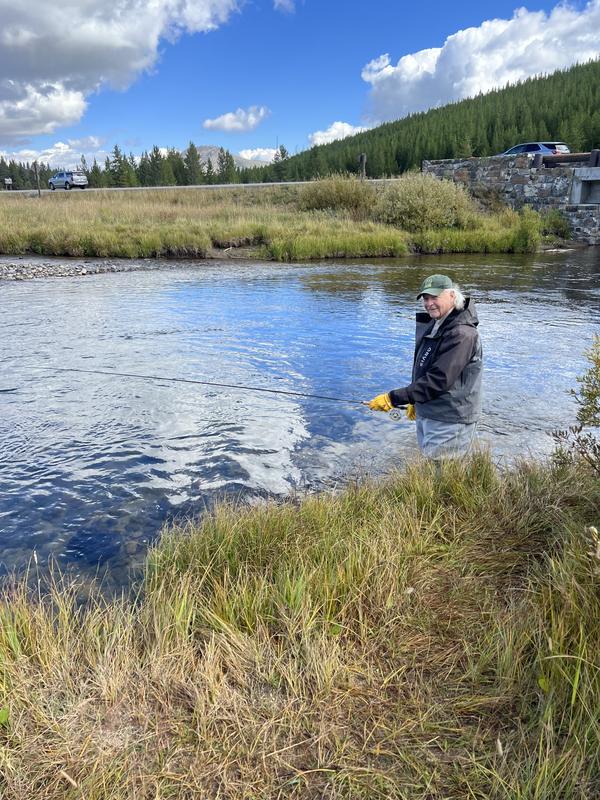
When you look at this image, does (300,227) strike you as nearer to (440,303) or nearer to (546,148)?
(440,303)

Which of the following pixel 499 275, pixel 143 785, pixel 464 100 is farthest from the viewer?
pixel 464 100

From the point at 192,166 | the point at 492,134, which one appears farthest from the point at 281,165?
the point at 492,134

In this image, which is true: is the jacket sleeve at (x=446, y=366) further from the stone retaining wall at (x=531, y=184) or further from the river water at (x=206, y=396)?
the stone retaining wall at (x=531, y=184)

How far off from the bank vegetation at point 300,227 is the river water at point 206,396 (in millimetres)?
8019

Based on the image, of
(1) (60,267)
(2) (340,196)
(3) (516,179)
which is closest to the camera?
(1) (60,267)

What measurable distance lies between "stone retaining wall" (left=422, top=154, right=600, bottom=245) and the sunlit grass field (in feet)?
10.4

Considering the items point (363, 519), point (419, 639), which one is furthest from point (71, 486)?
point (419, 639)

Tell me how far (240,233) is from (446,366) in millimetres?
22332

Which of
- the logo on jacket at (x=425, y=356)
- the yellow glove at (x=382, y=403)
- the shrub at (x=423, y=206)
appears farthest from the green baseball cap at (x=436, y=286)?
the shrub at (x=423, y=206)

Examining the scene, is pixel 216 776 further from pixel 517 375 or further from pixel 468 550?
pixel 517 375

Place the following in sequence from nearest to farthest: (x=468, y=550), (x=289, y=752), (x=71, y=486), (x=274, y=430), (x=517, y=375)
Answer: (x=289, y=752), (x=468, y=550), (x=71, y=486), (x=274, y=430), (x=517, y=375)

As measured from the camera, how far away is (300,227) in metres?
25.1

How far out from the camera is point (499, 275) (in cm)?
1906

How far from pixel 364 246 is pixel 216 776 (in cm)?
2344
